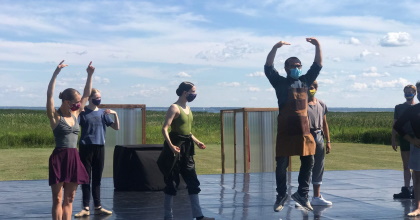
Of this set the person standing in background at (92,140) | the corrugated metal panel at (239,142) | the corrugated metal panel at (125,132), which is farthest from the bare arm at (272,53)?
the corrugated metal panel at (239,142)

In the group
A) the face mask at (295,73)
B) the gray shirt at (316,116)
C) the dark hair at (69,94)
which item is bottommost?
the gray shirt at (316,116)

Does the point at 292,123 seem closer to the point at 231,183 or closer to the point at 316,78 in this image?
the point at 316,78

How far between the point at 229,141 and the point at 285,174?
7.56 m

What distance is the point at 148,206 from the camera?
10.9 metres

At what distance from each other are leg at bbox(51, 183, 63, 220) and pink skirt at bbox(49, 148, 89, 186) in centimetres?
6

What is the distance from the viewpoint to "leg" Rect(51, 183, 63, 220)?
25.2 feet

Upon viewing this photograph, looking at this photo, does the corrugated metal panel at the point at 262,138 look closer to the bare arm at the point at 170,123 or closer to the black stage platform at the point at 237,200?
the black stage platform at the point at 237,200

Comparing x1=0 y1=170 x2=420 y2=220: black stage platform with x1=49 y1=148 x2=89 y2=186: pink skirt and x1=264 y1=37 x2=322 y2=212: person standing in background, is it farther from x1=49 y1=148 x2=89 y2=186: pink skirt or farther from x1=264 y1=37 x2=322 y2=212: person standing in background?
x1=49 y1=148 x2=89 y2=186: pink skirt

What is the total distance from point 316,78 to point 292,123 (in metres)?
0.78

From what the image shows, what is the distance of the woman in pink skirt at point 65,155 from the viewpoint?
25.1ft

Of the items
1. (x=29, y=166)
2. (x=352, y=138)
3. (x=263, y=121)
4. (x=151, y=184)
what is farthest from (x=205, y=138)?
(x=151, y=184)

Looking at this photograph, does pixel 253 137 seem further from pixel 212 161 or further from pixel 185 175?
pixel 212 161

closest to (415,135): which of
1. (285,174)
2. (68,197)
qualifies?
(285,174)

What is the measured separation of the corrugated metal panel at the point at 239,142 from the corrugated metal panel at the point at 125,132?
239cm
